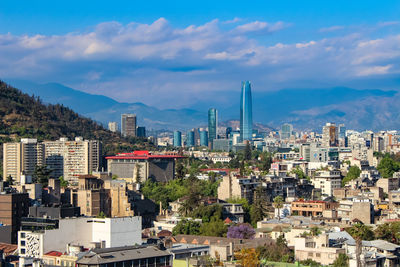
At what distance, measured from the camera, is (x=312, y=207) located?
68.1 meters

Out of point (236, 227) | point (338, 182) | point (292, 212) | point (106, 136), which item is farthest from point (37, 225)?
point (106, 136)

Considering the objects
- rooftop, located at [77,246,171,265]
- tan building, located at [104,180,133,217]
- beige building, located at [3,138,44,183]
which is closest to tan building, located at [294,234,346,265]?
rooftop, located at [77,246,171,265]

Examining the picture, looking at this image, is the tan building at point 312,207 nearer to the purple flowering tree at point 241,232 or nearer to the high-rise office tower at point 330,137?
the purple flowering tree at point 241,232

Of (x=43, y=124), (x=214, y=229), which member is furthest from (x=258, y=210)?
(x=43, y=124)

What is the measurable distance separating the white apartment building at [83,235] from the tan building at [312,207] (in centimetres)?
2589

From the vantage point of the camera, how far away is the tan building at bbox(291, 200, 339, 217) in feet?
222

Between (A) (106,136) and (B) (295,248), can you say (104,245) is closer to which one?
(B) (295,248)

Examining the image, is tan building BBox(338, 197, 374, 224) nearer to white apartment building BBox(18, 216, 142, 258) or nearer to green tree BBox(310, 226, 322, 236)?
green tree BBox(310, 226, 322, 236)

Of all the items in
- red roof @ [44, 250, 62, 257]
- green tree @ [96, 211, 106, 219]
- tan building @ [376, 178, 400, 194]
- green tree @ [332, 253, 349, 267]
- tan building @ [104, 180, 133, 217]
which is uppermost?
tan building @ [376, 178, 400, 194]

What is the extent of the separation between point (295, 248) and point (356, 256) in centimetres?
597

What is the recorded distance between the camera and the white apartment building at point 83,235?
4169cm

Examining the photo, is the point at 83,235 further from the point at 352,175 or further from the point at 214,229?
the point at 352,175

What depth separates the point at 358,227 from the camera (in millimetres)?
52281

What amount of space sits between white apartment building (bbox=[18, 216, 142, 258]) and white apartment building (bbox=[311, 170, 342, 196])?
4573 centimetres
